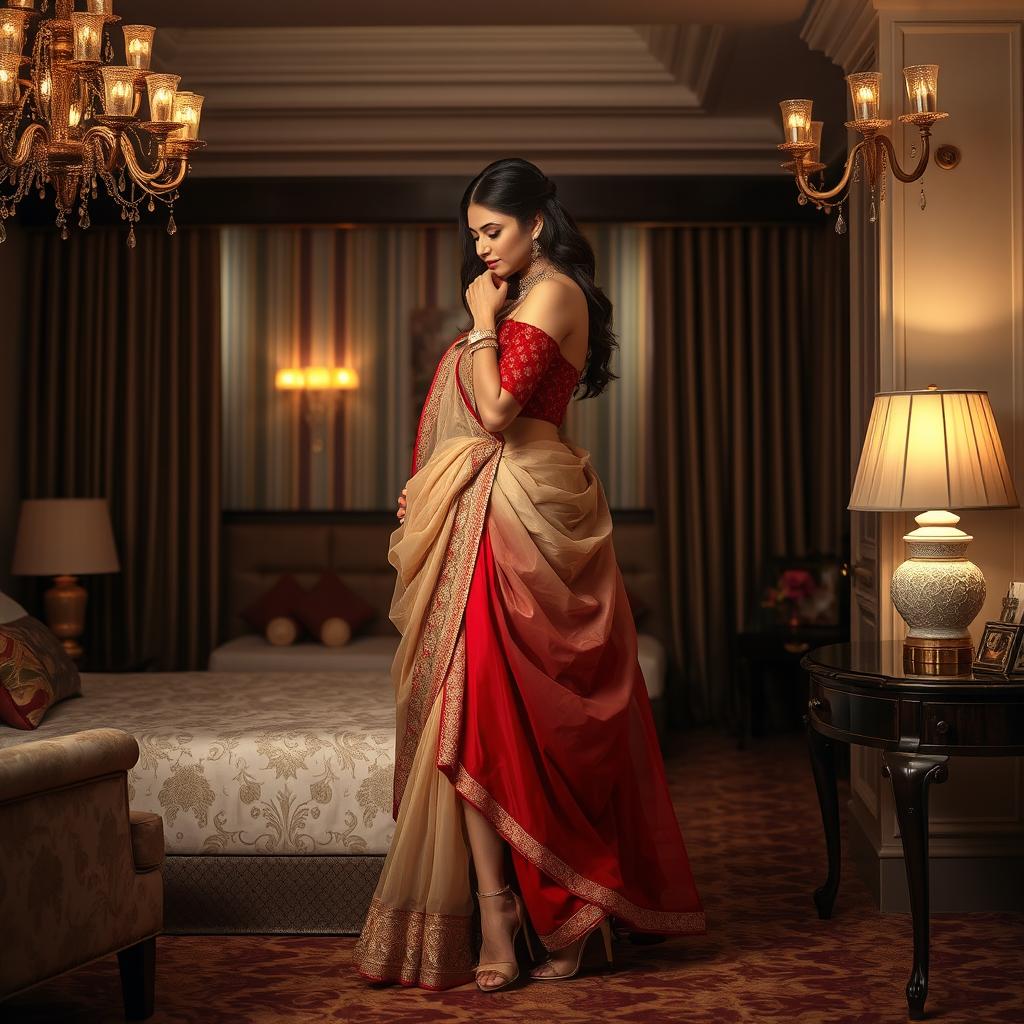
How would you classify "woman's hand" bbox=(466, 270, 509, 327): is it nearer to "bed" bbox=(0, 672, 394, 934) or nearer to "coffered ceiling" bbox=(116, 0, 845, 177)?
"bed" bbox=(0, 672, 394, 934)

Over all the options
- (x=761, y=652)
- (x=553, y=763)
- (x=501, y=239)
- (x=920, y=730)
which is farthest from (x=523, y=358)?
(x=761, y=652)

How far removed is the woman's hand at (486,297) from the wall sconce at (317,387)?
13.5 feet

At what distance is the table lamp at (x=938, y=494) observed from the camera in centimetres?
323

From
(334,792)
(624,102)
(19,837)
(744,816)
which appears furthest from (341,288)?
(19,837)

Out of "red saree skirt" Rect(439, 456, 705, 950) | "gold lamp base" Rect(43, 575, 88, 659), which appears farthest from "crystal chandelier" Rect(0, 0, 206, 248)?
"gold lamp base" Rect(43, 575, 88, 659)

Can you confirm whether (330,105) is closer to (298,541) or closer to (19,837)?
(298,541)

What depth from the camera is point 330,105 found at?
6.07 metres

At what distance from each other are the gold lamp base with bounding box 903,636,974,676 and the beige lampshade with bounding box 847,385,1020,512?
33cm

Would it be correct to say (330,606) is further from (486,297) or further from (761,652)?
(486,297)

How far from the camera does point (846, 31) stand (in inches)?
161

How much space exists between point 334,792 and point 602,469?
4.15 meters

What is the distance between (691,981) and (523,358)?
155 centimetres

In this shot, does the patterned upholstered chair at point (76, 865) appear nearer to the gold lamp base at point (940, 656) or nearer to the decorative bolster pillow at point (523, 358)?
the decorative bolster pillow at point (523, 358)

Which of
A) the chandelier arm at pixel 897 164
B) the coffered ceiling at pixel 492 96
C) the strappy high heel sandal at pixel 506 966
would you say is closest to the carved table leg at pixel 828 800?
the strappy high heel sandal at pixel 506 966
